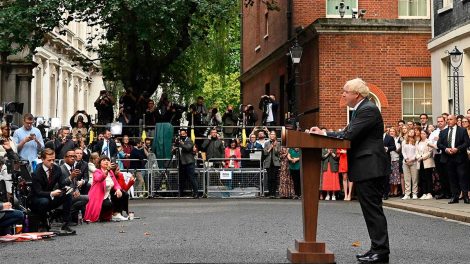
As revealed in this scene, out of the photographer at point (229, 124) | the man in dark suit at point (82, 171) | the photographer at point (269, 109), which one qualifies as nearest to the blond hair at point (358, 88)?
the man in dark suit at point (82, 171)

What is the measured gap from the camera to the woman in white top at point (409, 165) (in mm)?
23125

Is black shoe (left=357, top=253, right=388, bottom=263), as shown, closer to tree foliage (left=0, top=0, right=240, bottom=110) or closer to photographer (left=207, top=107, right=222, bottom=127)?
tree foliage (left=0, top=0, right=240, bottom=110)

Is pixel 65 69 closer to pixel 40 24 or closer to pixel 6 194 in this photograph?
pixel 40 24

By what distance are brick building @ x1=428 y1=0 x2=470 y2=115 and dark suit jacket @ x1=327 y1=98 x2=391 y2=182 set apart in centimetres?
1717

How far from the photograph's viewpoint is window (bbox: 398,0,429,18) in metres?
33.7

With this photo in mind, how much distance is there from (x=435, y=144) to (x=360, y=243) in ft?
34.6

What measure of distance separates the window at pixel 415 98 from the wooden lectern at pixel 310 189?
22.9 m

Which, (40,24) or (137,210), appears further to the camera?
(40,24)

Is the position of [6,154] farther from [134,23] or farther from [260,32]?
[260,32]

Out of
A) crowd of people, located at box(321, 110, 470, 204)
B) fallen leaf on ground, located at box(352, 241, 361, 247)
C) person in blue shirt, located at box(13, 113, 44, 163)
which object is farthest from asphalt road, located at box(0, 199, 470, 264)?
person in blue shirt, located at box(13, 113, 44, 163)

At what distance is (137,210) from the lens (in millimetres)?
21328

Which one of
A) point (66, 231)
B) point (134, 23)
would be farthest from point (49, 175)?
point (134, 23)

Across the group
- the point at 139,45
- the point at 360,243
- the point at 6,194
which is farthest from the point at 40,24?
the point at 360,243

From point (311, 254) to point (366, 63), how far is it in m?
23.0
